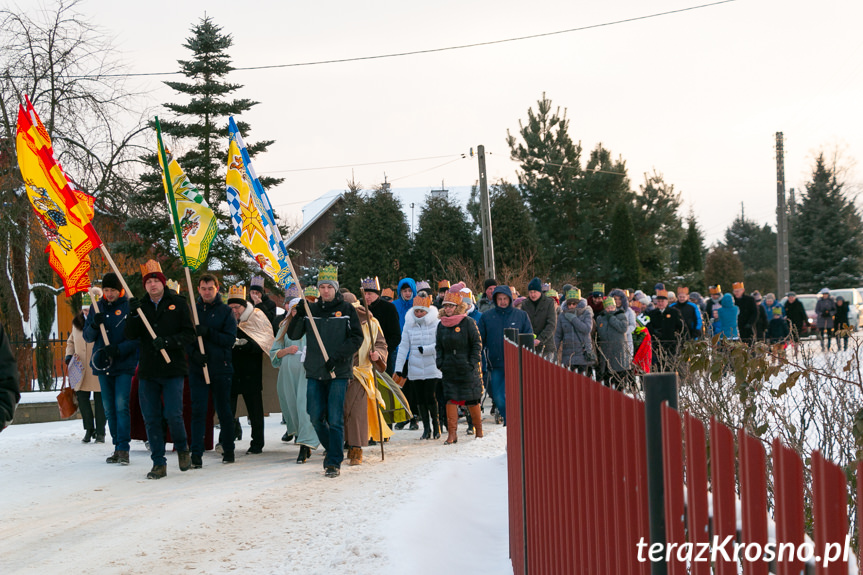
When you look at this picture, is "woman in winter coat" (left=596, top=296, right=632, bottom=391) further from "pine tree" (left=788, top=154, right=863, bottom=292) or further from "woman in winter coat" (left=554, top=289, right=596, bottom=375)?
"pine tree" (left=788, top=154, right=863, bottom=292)

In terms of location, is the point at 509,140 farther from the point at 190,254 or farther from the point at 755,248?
the point at 755,248

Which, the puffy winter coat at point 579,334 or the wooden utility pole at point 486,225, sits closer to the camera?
the puffy winter coat at point 579,334

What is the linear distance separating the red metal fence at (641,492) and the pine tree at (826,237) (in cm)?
4921

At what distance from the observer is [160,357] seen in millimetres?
9328

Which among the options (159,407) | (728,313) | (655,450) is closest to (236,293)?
(159,407)

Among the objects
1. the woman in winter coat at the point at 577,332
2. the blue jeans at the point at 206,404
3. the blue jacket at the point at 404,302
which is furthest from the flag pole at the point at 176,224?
the woman in winter coat at the point at 577,332

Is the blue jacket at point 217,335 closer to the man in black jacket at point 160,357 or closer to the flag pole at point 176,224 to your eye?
the flag pole at point 176,224

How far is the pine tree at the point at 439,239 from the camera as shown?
38812mm

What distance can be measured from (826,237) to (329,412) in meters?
46.4

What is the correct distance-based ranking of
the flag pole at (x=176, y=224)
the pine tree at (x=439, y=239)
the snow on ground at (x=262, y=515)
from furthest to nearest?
the pine tree at (x=439, y=239), the flag pole at (x=176, y=224), the snow on ground at (x=262, y=515)

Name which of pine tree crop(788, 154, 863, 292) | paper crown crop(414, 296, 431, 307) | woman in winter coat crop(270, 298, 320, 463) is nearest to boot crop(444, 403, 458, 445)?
paper crown crop(414, 296, 431, 307)

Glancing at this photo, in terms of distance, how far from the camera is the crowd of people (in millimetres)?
9297

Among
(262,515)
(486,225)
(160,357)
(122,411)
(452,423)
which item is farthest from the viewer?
(486,225)

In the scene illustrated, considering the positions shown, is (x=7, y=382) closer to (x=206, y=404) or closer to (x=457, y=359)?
(x=206, y=404)
